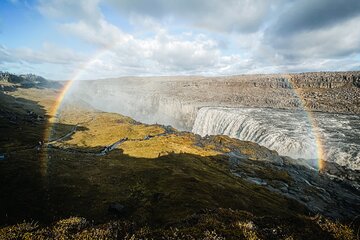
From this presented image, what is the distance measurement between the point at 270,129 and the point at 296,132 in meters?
7.93

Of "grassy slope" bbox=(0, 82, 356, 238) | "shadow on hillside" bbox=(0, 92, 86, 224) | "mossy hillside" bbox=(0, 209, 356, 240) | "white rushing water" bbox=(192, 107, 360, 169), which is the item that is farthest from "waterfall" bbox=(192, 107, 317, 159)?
"shadow on hillside" bbox=(0, 92, 86, 224)

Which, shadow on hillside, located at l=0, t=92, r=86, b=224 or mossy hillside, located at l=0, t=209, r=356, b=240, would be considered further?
shadow on hillside, located at l=0, t=92, r=86, b=224

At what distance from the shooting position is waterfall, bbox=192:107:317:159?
71.9 meters

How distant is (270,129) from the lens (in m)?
82.2

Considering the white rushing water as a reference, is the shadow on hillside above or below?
below

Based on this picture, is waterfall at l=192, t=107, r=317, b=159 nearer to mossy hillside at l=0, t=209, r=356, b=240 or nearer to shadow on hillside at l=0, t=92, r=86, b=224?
mossy hillside at l=0, t=209, r=356, b=240

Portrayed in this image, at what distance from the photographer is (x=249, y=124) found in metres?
91.4

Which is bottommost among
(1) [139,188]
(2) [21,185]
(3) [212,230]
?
(1) [139,188]

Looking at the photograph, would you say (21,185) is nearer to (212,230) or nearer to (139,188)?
(139,188)

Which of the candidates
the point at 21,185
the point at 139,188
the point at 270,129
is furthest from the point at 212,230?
the point at 270,129

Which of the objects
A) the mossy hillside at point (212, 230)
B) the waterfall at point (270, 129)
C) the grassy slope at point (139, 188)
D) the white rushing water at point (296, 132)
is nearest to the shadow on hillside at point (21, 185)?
the grassy slope at point (139, 188)

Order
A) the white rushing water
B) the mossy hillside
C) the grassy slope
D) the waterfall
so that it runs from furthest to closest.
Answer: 1. the waterfall
2. the white rushing water
3. the grassy slope
4. the mossy hillside

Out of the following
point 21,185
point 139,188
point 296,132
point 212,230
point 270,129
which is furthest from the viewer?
point 270,129

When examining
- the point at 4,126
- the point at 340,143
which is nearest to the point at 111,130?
the point at 4,126
